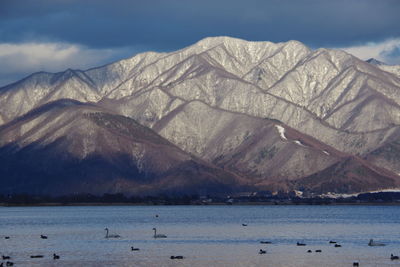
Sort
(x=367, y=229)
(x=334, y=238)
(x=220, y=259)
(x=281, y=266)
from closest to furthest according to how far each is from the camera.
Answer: (x=281, y=266) → (x=220, y=259) → (x=334, y=238) → (x=367, y=229)

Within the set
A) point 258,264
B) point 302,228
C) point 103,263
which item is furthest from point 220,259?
point 302,228

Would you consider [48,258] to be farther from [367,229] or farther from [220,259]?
[367,229]

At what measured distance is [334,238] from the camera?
160 m

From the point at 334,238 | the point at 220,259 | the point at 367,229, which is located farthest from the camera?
the point at 367,229

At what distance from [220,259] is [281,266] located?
1110cm

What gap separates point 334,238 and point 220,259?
43041 mm

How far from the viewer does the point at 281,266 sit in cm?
11406

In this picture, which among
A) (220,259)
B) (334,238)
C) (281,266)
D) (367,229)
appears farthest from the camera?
(367,229)

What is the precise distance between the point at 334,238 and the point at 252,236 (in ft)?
51.7

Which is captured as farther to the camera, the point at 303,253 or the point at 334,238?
the point at 334,238

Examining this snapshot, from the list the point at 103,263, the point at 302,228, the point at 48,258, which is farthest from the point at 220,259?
the point at 302,228

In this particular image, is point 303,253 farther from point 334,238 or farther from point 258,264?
point 334,238

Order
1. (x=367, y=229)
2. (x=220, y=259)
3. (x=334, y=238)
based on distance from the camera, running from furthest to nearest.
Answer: (x=367, y=229) → (x=334, y=238) → (x=220, y=259)

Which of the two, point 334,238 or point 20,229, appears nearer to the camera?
point 334,238
